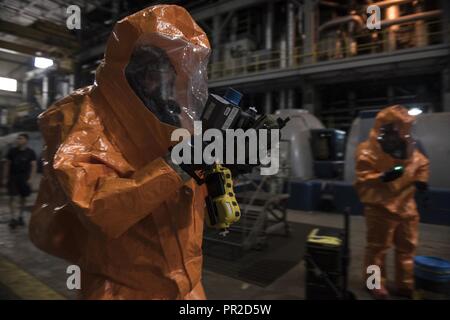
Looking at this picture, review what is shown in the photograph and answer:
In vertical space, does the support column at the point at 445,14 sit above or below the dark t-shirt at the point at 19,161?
above

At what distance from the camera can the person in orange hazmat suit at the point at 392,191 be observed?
10.3 ft

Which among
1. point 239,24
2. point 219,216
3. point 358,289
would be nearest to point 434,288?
point 358,289

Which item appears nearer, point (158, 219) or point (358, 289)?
point (158, 219)

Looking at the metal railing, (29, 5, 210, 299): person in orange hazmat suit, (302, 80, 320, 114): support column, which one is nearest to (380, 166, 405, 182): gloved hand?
(29, 5, 210, 299): person in orange hazmat suit

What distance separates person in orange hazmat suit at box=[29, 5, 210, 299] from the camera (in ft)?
3.75

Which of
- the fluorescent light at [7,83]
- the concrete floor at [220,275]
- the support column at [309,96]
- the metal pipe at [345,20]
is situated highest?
the metal pipe at [345,20]

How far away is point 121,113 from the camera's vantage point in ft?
3.87

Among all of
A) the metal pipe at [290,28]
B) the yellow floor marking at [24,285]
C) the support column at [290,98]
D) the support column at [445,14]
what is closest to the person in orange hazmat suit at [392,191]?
the yellow floor marking at [24,285]

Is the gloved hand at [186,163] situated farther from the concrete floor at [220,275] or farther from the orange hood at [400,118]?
the orange hood at [400,118]

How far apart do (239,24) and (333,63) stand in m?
5.82

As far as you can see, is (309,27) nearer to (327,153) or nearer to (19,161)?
(327,153)

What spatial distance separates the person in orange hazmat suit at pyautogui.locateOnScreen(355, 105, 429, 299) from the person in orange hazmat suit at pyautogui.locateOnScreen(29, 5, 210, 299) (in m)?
2.58

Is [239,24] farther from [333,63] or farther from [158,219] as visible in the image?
[158,219]

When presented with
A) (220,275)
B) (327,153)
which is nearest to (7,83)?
(220,275)
